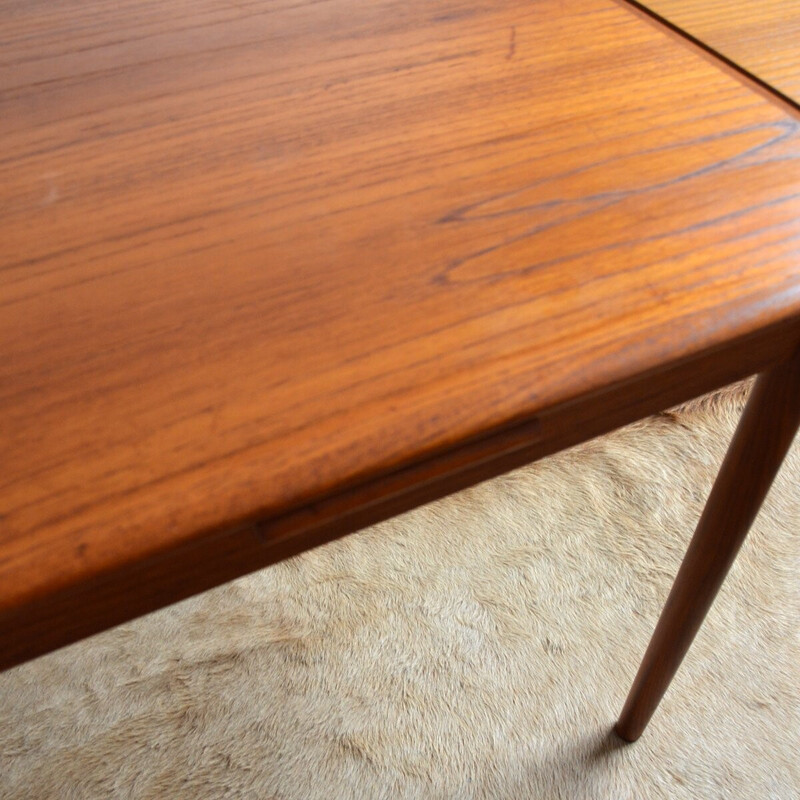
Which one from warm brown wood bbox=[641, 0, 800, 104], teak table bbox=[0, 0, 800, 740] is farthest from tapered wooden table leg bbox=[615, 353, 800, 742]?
warm brown wood bbox=[641, 0, 800, 104]

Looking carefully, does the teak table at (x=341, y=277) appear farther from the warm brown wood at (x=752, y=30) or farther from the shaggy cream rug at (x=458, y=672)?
the shaggy cream rug at (x=458, y=672)

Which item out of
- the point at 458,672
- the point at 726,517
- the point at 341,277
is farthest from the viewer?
the point at 458,672

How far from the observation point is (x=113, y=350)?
40cm

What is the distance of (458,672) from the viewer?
2.94 feet

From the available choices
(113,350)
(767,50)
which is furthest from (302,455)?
(767,50)

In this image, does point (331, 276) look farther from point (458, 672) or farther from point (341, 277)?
point (458, 672)

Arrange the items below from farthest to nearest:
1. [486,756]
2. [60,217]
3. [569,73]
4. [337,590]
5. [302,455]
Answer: [337,590], [486,756], [569,73], [60,217], [302,455]

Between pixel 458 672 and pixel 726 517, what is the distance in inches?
16.0

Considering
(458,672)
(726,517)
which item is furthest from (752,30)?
(458,672)

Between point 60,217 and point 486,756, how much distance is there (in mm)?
665

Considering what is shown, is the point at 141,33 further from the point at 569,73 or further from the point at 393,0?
the point at 569,73

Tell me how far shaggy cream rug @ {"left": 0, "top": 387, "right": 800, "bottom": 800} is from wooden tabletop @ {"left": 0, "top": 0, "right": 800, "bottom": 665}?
535 millimetres

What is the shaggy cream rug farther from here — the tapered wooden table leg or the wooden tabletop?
the wooden tabletop

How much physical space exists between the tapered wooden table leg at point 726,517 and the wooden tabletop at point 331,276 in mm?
69
